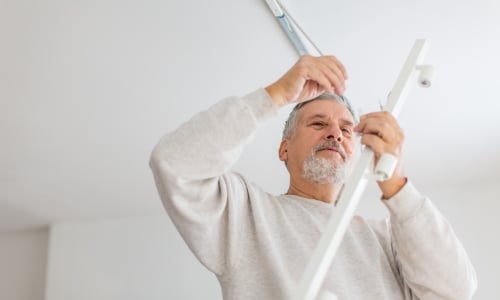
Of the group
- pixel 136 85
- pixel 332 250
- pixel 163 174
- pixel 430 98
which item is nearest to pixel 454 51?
pixel 430 98

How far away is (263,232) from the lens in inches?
47.3

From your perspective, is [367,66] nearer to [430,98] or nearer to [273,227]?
[430,98]

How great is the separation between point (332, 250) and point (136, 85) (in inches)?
57.8

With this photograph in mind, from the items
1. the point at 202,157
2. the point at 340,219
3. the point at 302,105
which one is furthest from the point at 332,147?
the point at 340,219

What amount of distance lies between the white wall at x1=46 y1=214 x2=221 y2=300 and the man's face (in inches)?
64.4

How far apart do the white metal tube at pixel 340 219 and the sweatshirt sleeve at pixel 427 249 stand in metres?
0.22

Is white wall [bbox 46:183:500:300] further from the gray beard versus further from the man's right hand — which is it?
the man's right hand

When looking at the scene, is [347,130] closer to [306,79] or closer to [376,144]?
[306,79]

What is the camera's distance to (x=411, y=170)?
275 cm

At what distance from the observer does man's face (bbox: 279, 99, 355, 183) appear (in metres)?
1.38

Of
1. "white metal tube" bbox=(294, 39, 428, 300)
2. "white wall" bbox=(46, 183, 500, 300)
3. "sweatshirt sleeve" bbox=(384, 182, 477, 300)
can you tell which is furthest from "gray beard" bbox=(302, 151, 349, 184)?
"white wall" bbox=(46, 183, 500, 300)

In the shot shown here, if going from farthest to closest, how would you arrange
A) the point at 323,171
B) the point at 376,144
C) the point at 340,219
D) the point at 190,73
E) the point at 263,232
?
the point at 190,73, the point at 323,171, the point at 263,232, the point at 376,144, the point at 340,219

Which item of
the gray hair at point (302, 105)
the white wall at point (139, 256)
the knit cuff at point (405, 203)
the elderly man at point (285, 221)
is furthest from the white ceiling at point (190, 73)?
the knit cuff at point (405, 203)

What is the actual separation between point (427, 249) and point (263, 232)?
0.94 ft
